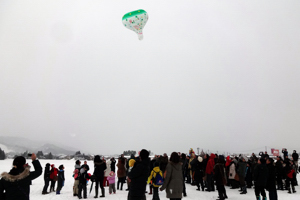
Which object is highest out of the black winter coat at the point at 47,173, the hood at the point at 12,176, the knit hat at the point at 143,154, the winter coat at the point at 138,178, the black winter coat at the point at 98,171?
the knit hat at the point at 143,154

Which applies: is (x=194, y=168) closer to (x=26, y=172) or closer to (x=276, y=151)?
(x=26, y=172)

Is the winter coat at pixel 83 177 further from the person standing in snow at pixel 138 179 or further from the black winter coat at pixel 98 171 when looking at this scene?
the person standing in snow at pixel 138 179

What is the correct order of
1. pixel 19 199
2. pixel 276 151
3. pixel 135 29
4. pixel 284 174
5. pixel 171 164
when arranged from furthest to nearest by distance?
pixel 276 151 < pixel 135 29 < pixel 284 174 < pixel 171 164 < pixel 19 199

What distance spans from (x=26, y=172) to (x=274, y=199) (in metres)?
8.30

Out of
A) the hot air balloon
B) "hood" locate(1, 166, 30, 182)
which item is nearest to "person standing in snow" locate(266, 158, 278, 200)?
"hood" locate(1, 166, 30, 182)

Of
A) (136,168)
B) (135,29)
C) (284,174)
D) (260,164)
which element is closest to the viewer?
(136,168)

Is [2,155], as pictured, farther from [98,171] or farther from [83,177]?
[98,171]

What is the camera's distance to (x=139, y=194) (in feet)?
16.1

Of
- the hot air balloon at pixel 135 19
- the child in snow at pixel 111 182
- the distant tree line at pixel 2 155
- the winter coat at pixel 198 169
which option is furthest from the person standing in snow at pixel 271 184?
the distant tree line at pixel 2 155

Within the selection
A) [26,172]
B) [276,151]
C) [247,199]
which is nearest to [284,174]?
[247,199]

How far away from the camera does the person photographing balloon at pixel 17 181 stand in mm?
3771

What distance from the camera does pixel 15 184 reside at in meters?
3.80

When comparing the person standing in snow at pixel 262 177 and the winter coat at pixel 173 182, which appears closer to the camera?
the winter coat at pixel 173 182

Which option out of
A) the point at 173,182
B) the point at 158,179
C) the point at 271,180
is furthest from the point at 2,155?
the point at 271,180
